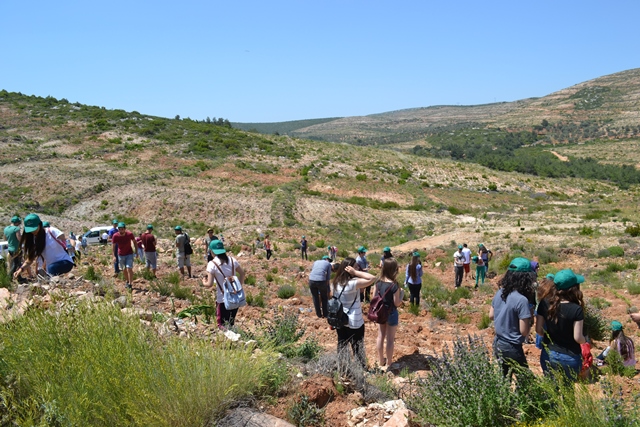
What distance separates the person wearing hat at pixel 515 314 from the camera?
15.9ft

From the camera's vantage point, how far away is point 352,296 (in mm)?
6039

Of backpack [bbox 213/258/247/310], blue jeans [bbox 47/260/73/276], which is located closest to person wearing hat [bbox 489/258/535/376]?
backpack [bbox 213/258/247/310]

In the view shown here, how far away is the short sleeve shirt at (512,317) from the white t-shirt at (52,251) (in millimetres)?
5857

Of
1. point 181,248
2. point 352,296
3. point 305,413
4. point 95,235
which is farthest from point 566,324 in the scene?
point 95,235

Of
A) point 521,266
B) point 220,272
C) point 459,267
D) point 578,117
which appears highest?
point 578,117

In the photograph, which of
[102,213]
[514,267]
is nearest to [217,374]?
[514,267]

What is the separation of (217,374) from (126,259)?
7636 millimetres

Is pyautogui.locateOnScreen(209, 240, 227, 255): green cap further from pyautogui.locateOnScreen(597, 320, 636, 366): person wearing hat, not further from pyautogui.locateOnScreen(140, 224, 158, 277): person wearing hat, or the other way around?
pyautogui.locateOnScreen(140, 224, 158, 277): person wearing hat

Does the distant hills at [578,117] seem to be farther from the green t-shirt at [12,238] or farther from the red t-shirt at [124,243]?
the green t-shirt at [12,238]

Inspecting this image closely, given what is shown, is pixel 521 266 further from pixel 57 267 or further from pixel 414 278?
pixel 57 267

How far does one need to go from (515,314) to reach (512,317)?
43 mm

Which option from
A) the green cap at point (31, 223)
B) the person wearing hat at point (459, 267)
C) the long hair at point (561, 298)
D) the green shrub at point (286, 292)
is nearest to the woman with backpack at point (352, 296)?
the long hair at point (561, 298)

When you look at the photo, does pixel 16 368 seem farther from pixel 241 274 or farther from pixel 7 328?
pixel 241 274

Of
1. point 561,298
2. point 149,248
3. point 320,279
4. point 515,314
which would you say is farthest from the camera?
point 149,248
